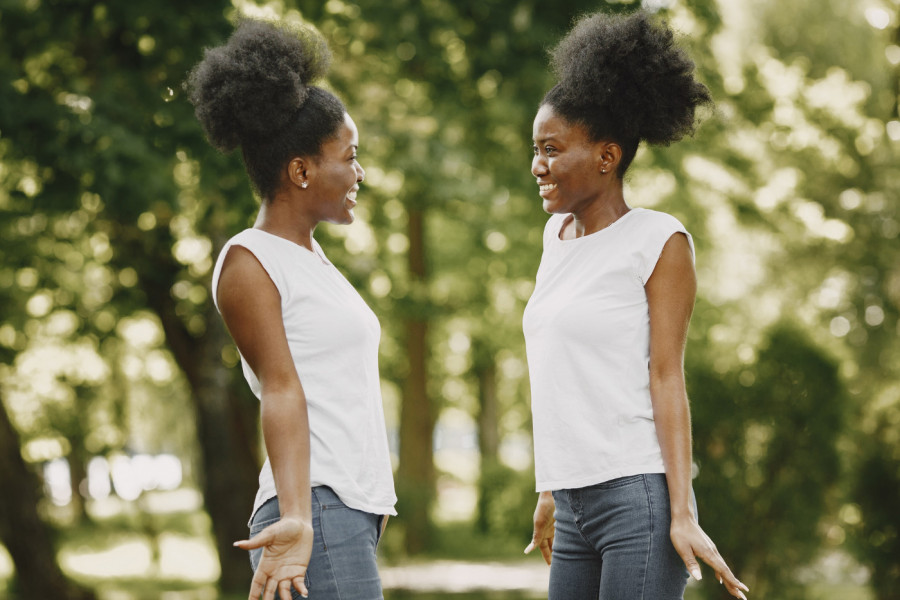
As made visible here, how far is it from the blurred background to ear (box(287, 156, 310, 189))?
3.12 feet

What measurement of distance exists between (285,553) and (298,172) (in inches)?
37.4

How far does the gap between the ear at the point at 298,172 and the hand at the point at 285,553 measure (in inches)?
33.4

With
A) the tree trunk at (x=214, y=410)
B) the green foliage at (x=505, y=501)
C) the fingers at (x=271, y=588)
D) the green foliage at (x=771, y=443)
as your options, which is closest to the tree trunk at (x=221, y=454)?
the tree trunk at (x=214, y=410)

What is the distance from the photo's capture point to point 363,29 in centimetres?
952

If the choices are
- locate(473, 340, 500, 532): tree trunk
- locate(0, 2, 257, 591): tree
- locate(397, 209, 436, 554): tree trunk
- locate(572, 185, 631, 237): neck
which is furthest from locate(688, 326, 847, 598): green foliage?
locate(473, 340, 500, 532): tree trunk

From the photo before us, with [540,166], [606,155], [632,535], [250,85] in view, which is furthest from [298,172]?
[632,535]

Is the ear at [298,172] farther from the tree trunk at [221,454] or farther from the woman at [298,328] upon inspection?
the tree trunk at [221,454]

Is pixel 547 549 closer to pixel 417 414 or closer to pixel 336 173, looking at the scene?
pixel 336 173

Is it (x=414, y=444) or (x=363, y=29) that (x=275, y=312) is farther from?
(x=414, y=444)

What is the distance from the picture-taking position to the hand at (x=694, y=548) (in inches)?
99.4

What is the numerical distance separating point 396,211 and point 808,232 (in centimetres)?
702

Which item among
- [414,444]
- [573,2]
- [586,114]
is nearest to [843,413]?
[573,2]

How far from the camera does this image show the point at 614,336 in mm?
2670

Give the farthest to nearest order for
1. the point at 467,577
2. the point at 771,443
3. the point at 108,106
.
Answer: the point at 467,577 < the point at 771,443 < the point at 108,106
